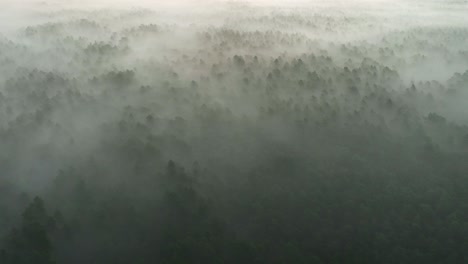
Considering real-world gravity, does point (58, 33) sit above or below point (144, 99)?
above

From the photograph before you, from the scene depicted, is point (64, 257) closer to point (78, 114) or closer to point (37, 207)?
point (37, 207)

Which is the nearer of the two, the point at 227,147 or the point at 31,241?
the point at 31,241

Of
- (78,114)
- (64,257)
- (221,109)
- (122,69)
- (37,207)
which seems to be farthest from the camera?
(122,69)

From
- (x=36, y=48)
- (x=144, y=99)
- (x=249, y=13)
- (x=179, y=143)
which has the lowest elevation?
(x=179, y=143)

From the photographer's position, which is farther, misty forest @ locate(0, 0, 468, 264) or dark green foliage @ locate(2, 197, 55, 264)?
misty forest @ locate(0, 0, 468, 264)

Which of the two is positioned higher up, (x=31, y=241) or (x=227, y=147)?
(x=227, y=147)

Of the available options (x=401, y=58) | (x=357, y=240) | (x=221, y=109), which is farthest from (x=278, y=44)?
(x=357, y=240)

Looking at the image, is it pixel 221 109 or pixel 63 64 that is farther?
pixel 63 64

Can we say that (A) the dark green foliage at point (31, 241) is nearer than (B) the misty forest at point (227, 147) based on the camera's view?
Yes
